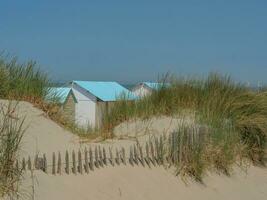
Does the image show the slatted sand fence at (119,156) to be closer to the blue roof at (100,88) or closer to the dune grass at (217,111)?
the dune grass at (217,111)

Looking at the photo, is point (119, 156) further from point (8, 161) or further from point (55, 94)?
point (8, 161)

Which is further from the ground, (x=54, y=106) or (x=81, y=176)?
(x=54, y=106)

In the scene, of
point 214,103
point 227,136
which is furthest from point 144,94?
point 227,136

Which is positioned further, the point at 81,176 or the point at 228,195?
the point at 228,195

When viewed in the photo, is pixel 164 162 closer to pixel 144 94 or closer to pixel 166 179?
pixel 166 179

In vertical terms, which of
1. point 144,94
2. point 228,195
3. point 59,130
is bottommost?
point 228,195

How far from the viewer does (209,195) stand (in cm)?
1152

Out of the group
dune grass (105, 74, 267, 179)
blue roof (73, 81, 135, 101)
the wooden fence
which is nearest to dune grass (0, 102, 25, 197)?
the wooden fence

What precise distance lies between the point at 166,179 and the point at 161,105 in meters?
4.36

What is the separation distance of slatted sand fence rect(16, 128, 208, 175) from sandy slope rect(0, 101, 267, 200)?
16 centimetres

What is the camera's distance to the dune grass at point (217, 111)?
13391mm

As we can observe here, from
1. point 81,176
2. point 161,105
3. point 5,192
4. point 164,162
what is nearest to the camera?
point 5,192

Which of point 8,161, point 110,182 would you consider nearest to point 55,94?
point 110,182

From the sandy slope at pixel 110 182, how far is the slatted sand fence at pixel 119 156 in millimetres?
160
